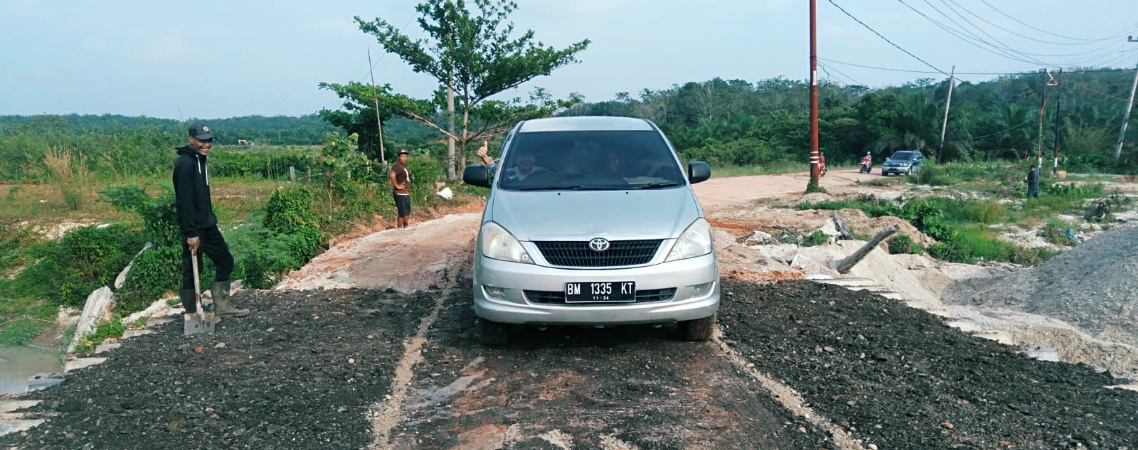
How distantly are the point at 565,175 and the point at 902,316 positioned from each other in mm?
3426

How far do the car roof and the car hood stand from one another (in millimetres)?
1012

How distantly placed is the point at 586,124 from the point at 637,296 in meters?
2.24

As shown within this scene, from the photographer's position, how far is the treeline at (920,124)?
1905 inches

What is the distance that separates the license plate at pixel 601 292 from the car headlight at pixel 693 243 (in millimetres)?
359

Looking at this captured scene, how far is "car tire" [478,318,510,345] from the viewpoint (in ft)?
18.9

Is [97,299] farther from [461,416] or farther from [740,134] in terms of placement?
[740,134]

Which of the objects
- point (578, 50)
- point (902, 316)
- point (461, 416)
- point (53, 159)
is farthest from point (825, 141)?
point (461, 416)

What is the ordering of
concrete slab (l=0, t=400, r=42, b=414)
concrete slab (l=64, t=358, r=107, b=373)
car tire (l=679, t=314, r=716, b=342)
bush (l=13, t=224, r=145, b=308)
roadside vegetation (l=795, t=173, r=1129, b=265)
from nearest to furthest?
concrete slab (l=0, t=400, r=42, b=414) → concrete slab (l=64, t=358, r=107, b=373) → car tire (l=679, t=314, r=716, b=342) → bush (l=13, t=224, r=145, b=308) → roadside vegetation (l=795, t=173, r=1129, b=265)

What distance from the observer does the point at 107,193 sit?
411 inches

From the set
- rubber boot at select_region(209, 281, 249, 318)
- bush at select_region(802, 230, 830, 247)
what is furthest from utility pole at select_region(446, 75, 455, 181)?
rubber boot at select_region(209, 281, 249, 318)

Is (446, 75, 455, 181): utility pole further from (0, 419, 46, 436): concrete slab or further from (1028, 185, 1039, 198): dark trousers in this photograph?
(0, 419, 46, 436): concrete slab

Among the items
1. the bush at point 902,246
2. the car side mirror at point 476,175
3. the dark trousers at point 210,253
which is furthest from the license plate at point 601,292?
the bush at point 902,246

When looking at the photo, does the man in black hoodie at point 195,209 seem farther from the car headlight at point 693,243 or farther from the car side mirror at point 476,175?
the car headlight at point 693,243

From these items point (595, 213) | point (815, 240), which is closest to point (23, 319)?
point (595, 213)
